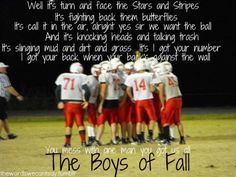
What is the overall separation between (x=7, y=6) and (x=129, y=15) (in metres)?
8.92

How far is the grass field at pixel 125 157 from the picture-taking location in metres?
11.7

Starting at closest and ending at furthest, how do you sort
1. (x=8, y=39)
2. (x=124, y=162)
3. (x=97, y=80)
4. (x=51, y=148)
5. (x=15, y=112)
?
(x=124, y=162)
(x=51, y=148)
(x=97, y=80)
(x=15, y=112)
(x=8, y=39)

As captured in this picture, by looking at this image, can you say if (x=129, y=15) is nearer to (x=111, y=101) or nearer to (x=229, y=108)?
(x=229, y=108)

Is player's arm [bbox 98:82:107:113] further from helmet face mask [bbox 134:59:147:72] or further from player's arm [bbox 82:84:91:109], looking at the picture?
helmet face mask [bbox 134:59:147:72]

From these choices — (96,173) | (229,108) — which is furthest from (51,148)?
(229,108)

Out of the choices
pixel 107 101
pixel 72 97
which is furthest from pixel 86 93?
pixel 107 101

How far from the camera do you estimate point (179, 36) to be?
40.6 metres

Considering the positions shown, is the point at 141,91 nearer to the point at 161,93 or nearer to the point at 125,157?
the point at 161,93

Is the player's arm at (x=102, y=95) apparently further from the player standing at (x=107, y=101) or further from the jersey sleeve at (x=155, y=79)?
the jersey sleeve at (x=155, y=79)

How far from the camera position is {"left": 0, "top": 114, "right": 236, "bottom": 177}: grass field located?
38.3 ft

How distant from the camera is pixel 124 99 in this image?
17.5 m

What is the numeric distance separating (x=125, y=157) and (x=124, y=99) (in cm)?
380

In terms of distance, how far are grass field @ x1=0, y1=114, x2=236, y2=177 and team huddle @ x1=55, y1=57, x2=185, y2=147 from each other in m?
0.64

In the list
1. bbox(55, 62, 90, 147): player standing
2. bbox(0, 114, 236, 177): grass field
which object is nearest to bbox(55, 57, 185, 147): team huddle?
bbox(55, 62, 90, 147): player standing
